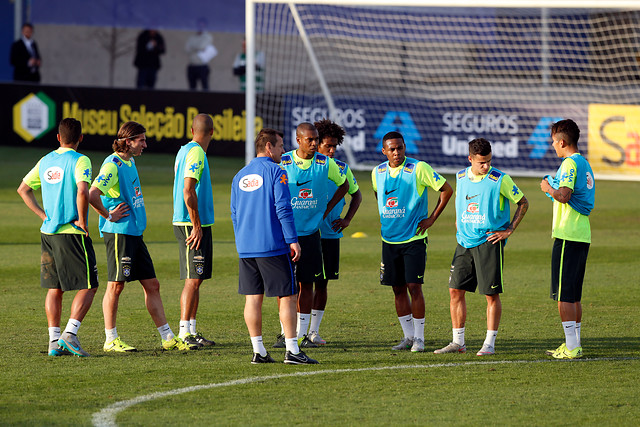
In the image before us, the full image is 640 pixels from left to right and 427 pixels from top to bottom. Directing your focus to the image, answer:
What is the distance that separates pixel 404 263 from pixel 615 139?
14690 millimetres

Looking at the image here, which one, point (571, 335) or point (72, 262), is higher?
point (72, 262)

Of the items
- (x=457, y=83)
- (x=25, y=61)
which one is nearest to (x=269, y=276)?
(x=457, y=83)

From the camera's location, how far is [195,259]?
8.70 m

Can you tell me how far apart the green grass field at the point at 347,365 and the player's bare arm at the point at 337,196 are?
1.13m

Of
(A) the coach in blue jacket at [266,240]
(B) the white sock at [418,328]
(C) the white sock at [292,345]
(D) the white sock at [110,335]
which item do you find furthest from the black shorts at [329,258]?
(D) the white sock at [110,335]

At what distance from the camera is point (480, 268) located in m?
8.31

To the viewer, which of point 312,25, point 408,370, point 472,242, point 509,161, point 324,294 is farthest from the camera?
point 312,25

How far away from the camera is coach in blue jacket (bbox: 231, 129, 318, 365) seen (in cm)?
766

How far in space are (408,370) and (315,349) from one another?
1.09 metres

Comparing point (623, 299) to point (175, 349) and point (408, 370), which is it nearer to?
point (408, 370)

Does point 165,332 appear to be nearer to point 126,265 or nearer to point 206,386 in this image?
point 126,265

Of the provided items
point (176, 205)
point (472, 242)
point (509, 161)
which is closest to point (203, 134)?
point (176, 205)

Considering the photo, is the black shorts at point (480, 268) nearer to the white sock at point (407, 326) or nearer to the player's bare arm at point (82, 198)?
the white sock at point (407, 326)

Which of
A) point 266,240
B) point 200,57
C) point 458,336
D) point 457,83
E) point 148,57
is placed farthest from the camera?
point 200,57
